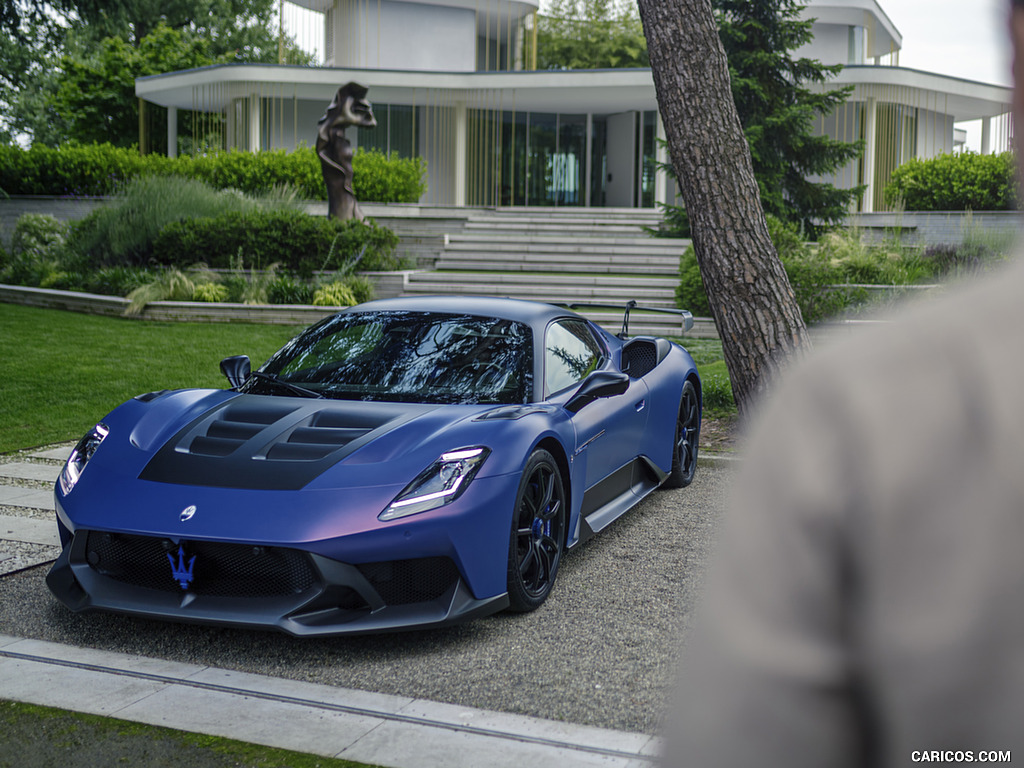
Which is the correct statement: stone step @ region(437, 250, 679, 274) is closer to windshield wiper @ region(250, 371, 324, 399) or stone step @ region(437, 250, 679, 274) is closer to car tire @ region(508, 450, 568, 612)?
windshield wiper @ region(250, 371, 324, 399)

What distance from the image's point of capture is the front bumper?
12.6 feet

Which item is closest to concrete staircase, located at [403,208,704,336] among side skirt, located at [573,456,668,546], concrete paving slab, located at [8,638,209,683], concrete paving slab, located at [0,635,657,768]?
side skirt, located at [573,456,668,546]

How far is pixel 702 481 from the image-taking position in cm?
736

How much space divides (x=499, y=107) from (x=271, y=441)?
26.1m

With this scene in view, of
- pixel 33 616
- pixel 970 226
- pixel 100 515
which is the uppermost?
pixel 970 226

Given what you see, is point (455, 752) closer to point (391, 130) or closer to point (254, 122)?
point (254, 122)

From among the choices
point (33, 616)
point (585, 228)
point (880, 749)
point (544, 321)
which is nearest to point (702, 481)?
point (544, 321)

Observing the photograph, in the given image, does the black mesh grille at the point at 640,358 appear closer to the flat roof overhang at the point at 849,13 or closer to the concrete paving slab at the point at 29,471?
the concrete paving slab at the point at 29,471

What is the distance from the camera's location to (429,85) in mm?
27938

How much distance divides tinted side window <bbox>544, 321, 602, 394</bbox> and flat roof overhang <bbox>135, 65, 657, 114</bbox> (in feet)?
69.6

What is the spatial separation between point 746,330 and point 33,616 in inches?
188

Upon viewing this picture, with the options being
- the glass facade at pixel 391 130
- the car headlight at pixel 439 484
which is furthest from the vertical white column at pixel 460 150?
the car headlight at pixel 439 484

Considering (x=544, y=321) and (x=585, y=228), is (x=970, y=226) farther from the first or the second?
(x=544, y=321)

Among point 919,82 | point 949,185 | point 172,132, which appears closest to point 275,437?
point 949,185
